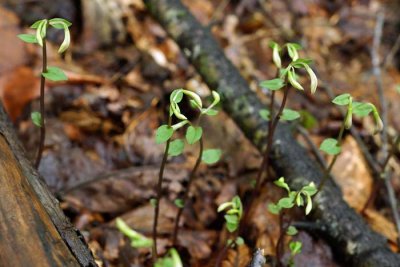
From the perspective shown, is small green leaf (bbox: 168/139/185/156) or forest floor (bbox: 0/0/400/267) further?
forest floor (bbox: 0/0/400/267)

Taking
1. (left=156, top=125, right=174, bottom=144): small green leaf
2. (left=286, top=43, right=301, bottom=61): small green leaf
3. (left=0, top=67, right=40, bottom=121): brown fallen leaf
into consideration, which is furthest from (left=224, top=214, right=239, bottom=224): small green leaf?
(left=0, top=67, right=40, bottom=121): brown fallen leaf

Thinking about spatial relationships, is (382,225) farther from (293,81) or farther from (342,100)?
(293,81)

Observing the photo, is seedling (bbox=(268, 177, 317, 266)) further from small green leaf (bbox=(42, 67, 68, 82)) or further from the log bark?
small green leaf (bbox=(42, 67, 68, 82))

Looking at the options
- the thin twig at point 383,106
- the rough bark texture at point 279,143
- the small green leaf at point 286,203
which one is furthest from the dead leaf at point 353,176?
the small green leaf at point 286,203

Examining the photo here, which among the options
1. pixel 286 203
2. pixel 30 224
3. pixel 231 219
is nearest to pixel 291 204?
pixel 286 203

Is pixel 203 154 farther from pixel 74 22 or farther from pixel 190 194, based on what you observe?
pixel 74 22

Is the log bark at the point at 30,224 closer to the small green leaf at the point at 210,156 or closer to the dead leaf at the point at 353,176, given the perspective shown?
the small green leaf at the point at 210,156

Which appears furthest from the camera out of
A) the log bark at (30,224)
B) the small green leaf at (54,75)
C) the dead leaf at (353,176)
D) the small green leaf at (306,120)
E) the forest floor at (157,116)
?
the small green leaf at (306,120)
